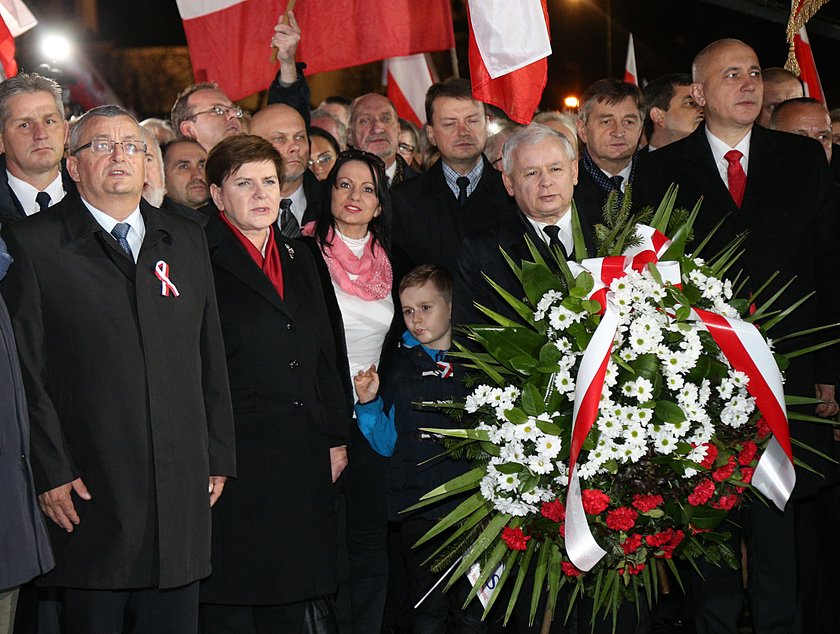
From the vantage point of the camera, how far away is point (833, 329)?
5191 millimetres

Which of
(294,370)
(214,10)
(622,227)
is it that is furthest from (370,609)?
(214,10)

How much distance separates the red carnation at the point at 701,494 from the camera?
3514 mm

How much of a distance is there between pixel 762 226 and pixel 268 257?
208cm

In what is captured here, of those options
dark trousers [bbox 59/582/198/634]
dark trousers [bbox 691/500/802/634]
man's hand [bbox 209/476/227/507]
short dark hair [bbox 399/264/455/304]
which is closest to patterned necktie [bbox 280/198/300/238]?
short dark hair [bbox 399/264/455/304]

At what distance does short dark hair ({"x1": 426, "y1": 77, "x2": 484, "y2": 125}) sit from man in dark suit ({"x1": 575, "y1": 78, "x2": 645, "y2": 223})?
0.61 m

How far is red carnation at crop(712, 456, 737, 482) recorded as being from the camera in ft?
11.7

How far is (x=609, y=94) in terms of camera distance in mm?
5891

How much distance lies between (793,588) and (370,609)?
1.85 meters

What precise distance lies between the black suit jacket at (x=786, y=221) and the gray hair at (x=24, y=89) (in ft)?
8.49

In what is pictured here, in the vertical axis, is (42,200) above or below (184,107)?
below

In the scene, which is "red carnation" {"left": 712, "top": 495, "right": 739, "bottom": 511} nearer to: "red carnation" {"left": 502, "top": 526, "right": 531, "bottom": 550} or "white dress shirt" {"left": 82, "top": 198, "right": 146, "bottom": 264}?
"red carnation" {"left": 502, "top": 526, "right": 531, "bottom": 550}

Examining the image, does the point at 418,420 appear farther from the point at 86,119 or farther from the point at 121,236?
the point at 86,119

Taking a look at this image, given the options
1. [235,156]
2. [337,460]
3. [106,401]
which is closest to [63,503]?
[106,401]

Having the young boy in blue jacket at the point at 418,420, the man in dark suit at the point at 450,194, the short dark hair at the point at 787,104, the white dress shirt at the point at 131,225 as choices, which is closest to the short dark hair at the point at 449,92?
the man in dark suit at the point at 450,194
